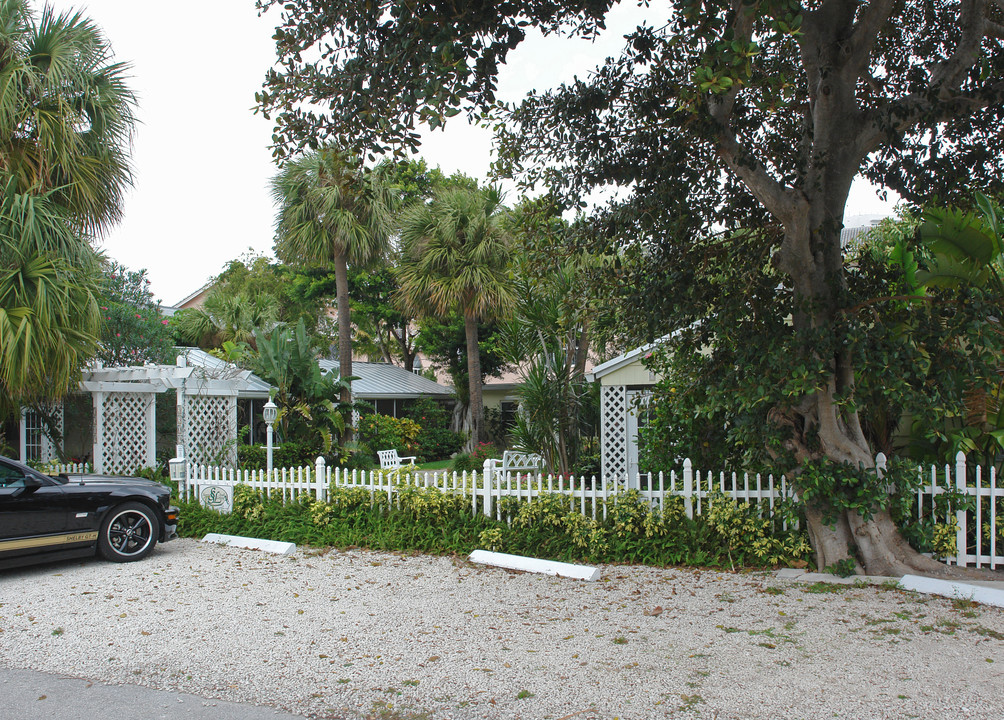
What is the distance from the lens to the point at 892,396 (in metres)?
6.58

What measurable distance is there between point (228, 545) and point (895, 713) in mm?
7927

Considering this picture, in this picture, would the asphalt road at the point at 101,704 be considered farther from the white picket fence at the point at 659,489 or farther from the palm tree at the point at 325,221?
the palm tree at the point at 325,221

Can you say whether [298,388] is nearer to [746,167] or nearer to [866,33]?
[746,167]

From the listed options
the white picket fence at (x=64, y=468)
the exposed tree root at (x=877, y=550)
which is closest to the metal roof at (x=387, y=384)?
the white picket fence at (x=64, y=468)

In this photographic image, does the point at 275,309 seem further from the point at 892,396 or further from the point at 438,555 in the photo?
the point at 892,396

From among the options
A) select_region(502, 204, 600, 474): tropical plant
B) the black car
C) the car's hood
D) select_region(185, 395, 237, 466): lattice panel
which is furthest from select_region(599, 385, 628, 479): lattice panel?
the car's hood

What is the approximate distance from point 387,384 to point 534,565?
17.5 meters

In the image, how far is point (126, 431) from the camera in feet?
41.9

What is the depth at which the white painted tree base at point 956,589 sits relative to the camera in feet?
21.2

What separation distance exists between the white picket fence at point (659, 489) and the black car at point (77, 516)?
1509 mm

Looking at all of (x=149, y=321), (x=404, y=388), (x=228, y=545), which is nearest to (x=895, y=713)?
(x=228, y=545)

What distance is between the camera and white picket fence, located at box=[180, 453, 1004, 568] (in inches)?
293

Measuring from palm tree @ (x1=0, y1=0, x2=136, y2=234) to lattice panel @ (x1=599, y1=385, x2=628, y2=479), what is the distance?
8.45m

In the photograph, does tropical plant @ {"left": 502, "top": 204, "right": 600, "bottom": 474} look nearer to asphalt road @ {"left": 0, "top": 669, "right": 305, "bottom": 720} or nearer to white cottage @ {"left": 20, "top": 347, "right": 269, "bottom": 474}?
white cottage @ {"left": 20, "top": 347, "right": 269, "bottom": 474}
